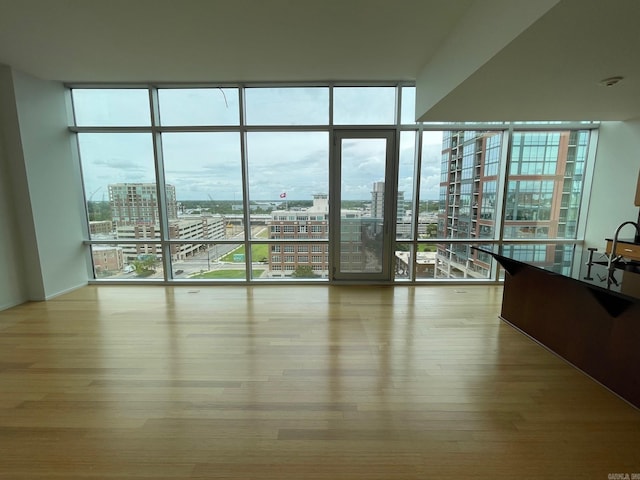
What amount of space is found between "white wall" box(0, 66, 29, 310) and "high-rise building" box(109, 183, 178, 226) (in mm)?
1159

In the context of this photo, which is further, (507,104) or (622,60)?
(507,104)

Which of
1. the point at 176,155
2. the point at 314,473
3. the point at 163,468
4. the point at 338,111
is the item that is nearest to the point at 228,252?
the point at 176,155

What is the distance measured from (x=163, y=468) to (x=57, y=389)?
1.38 metres

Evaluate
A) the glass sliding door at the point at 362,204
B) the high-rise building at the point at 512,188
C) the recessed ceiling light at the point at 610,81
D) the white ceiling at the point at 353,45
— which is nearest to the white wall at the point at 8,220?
the white ceiling at the point at 353,45

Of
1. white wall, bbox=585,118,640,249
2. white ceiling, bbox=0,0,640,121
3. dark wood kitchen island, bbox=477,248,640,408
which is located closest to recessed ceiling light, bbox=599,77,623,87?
white ceiling, bbox=0,0,640,121

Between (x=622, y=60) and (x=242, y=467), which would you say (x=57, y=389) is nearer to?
(x=242, y=467)

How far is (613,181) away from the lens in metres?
4.14

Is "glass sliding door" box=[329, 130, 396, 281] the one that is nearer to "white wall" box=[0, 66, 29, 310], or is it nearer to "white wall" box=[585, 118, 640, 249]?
"white wall" box=[585, 118, 640, 249]

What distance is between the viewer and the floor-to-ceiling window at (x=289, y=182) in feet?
14.1

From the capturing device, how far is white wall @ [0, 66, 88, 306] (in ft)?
11.9

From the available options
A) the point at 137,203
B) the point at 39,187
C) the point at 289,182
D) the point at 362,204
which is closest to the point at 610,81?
the point at 362,204

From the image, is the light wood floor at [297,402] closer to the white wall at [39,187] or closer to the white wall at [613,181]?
the white wall at [39,187]

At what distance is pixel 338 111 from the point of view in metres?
4.29

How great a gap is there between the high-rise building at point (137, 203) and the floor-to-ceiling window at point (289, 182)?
0.02 metres
